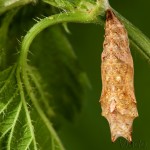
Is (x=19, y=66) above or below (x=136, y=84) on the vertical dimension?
above

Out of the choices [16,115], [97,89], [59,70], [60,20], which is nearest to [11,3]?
[60,20]

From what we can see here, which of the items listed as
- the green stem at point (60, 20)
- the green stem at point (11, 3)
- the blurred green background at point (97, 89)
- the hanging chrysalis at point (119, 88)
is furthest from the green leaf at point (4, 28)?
the blurred green background at point (97, 89)

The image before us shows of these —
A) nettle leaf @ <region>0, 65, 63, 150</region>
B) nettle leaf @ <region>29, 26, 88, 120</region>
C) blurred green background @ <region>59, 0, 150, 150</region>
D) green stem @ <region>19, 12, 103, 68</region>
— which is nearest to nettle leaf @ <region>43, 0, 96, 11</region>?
green stem @ <region>19, 12, 103, 68</region>

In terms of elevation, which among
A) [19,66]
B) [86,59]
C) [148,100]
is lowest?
[148,100]

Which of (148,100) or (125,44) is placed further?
(148,100)

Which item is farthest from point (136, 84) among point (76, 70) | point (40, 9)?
point (40, 9)

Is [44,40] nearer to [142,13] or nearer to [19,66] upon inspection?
[19,66]

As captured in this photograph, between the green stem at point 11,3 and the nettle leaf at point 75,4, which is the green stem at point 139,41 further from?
the green stem at point 11,3
